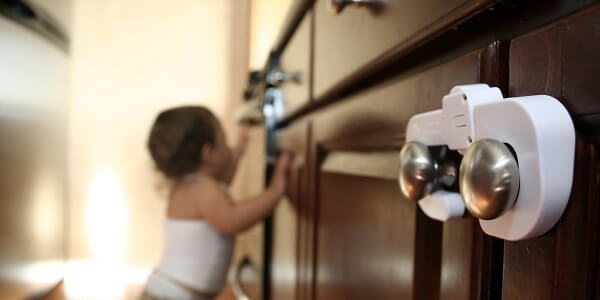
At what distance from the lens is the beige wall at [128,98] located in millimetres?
1234

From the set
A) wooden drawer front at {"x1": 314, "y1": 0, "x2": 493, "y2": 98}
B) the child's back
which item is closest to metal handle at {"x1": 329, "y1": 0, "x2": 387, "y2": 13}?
wooden drawer front at {"x1": 314, "y1": 0, "x2": 493, "y2": 98}

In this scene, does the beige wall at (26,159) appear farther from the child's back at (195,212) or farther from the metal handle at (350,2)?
the metal handle at (350,2)

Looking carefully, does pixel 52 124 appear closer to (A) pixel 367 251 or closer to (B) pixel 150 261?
Result: (B) pixel 150 261

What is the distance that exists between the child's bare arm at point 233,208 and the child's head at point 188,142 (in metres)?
0.08

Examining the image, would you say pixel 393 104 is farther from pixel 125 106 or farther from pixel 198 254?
pixel 125 106

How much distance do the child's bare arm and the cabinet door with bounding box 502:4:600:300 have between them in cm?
64

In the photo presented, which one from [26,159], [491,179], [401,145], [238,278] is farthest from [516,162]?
[238,278]

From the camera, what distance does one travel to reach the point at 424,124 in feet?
0.72

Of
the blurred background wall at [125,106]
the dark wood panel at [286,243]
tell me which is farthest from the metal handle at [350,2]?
the blurred background wall at [125,106]

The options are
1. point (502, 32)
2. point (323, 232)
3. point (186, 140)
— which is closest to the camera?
point (502, 32)

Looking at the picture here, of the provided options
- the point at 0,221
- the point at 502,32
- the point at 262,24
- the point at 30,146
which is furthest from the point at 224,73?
the point at 502,32

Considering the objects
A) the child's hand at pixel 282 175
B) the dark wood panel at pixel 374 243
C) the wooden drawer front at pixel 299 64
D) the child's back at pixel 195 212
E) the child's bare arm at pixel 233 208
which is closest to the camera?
the dark wood panel at pixel 374 243

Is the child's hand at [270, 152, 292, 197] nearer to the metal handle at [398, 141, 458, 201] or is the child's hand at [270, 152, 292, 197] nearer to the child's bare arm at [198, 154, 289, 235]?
the child's bare arm at [198, 154, 289, 235]

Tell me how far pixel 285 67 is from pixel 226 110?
0.54 m
